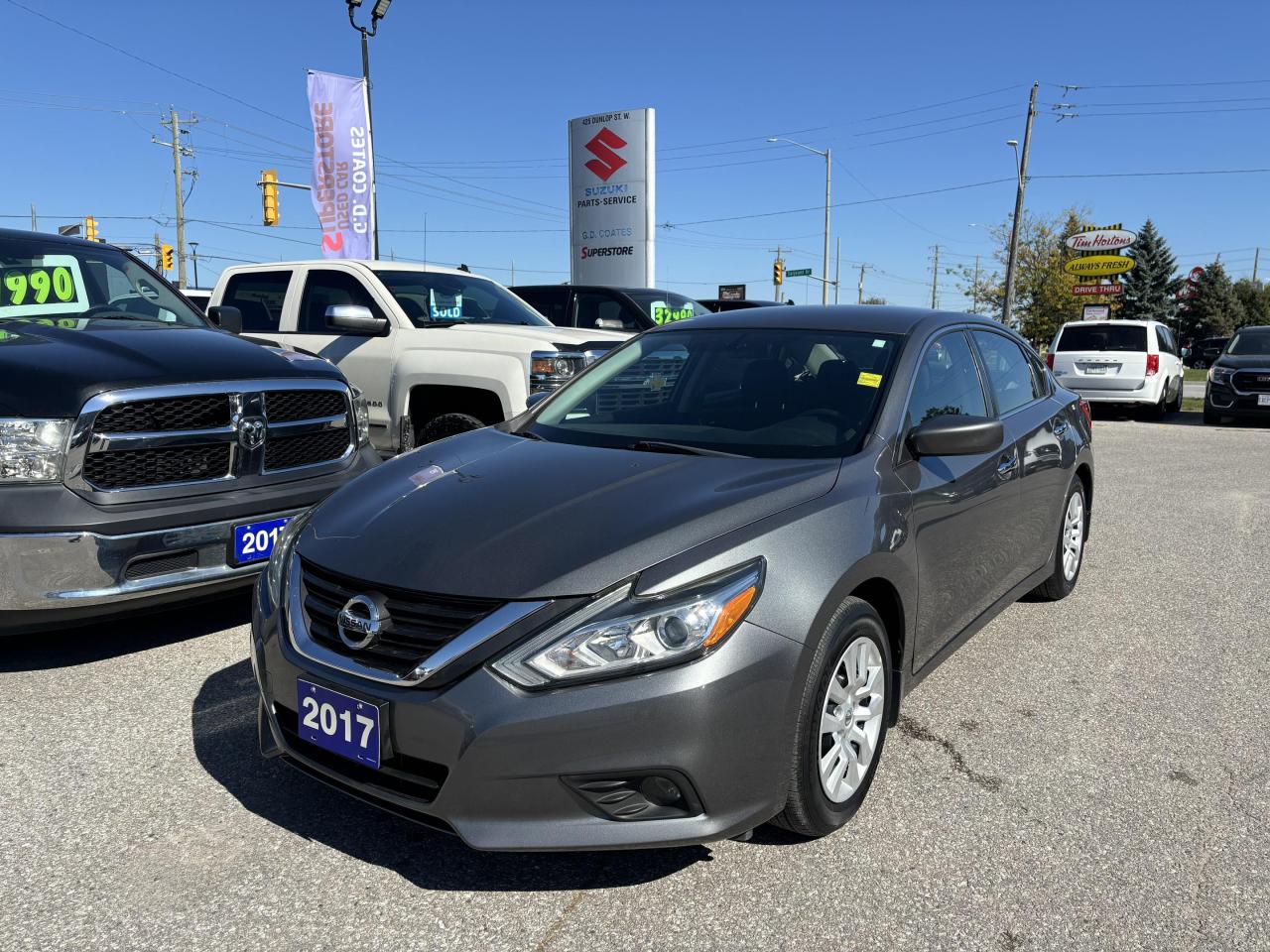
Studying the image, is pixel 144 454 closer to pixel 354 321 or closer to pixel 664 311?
pixel 354 321

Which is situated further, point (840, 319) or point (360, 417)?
point (360, 417)

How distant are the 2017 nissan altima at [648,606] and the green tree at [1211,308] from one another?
7958 centimetres

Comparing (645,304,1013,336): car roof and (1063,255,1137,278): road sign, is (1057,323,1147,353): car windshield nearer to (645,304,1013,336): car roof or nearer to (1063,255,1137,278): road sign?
(645,304,1013,336): car roof

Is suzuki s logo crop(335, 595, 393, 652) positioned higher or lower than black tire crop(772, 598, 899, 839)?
higher

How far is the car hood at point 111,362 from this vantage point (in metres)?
3.74

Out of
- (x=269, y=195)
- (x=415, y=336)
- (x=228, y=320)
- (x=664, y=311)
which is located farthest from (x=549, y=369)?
(x=269, y=195)

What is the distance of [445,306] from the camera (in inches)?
305

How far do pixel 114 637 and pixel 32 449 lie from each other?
46.3 inches

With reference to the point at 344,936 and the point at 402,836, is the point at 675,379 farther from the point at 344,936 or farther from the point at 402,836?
the point at 344,936

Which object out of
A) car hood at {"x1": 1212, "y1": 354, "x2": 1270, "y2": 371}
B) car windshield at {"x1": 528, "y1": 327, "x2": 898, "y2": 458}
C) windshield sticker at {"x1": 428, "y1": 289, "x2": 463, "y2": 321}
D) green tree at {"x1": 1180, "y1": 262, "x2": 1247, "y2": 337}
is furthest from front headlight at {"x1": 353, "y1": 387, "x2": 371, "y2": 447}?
green tree at {"x1": 1180, "y1": 262, "x2": 1247, "y2": 337}

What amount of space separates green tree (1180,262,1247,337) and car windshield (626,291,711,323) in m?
71.5

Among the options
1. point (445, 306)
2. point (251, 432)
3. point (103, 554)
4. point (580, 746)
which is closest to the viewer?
point (580, 746)

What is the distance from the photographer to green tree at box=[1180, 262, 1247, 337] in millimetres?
71438

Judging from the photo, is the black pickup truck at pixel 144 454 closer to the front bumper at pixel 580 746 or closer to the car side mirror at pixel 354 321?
the car side mirror at pixel 354 321
